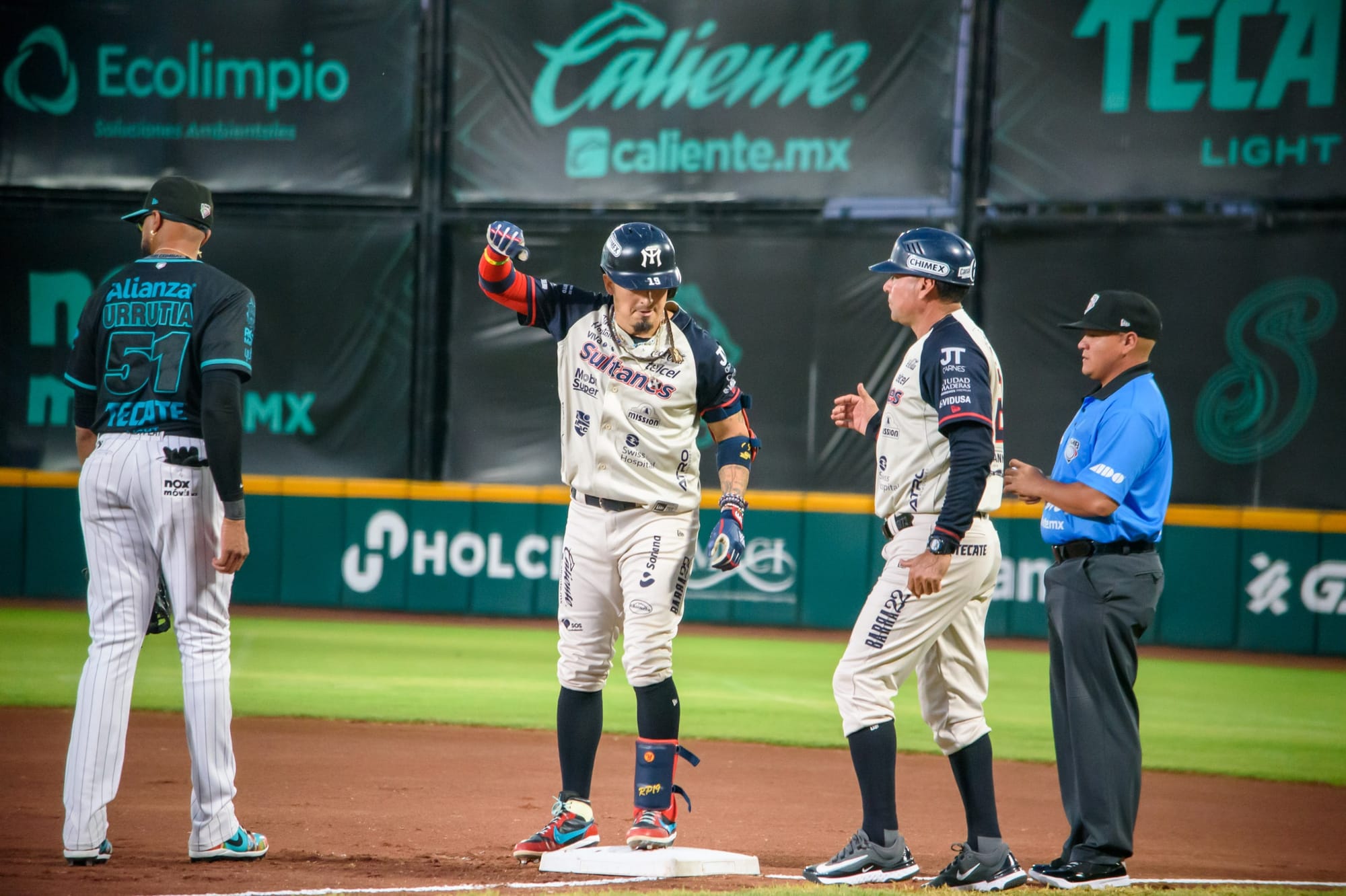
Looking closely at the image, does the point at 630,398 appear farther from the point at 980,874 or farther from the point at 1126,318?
the point at 980,874

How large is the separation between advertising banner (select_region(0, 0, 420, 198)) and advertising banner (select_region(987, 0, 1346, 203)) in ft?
20.2

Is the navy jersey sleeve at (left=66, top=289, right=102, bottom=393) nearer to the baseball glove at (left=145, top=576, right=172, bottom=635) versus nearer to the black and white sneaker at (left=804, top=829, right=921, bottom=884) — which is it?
the baseball glove at (left=145, top=576, right=172, bottom=635)

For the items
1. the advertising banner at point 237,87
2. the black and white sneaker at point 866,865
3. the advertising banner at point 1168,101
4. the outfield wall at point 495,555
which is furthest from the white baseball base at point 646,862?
the advertising banner at point 237,87

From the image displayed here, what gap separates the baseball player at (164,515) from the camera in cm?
430

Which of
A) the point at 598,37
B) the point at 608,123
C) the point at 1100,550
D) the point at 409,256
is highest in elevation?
the point at 598,37

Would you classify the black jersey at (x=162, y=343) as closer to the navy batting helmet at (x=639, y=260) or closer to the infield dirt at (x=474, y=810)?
the navy batting helmet at (x=639, y=260)

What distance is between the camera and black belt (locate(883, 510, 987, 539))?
176 inches

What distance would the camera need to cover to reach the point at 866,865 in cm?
432

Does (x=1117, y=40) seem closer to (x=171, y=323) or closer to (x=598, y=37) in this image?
(x=598, y=37)

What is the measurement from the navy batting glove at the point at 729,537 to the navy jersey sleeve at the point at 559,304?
837mm

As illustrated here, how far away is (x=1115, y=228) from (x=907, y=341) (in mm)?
→ 2199

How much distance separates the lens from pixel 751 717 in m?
8.34

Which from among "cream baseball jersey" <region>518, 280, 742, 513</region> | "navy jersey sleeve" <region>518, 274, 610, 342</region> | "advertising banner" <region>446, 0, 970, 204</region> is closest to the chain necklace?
"cream baseball jersey" <region>518, 280, 742, 513</region>

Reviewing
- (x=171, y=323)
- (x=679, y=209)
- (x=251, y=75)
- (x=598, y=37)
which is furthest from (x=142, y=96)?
(x=171, y=323)
